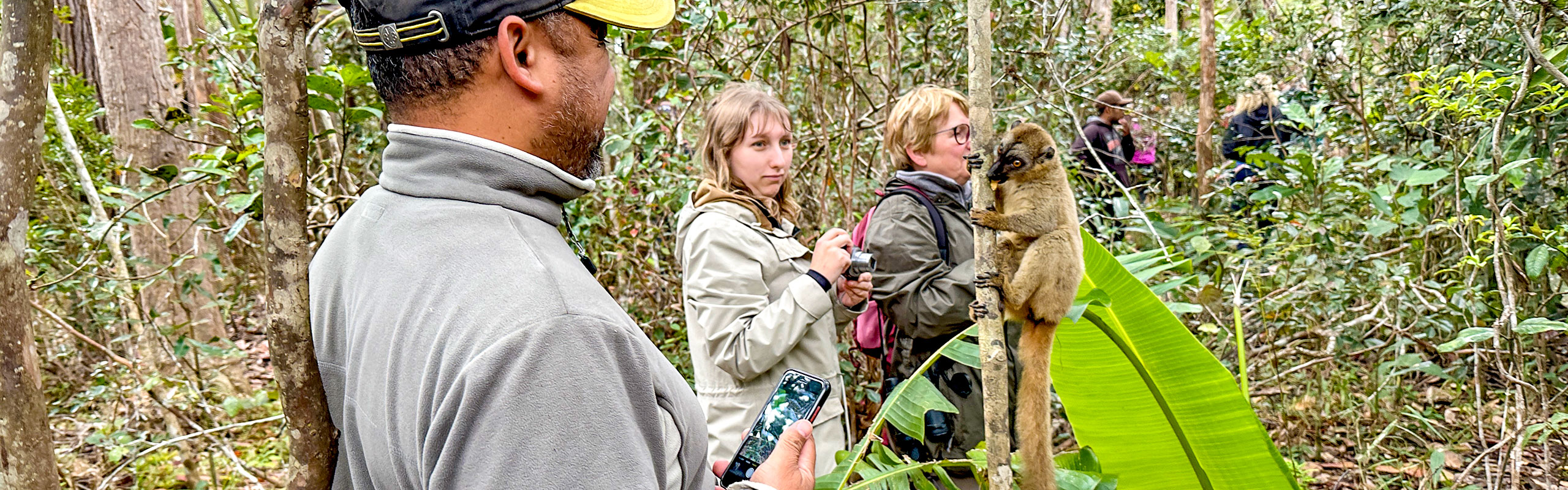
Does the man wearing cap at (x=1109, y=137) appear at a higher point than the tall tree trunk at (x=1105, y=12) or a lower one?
lower

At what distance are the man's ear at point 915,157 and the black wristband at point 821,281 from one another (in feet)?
1.97

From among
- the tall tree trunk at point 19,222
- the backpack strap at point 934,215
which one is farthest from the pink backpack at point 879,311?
the tall tree trunk at point 19,222

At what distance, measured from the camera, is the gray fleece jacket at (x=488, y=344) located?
35.9 inches

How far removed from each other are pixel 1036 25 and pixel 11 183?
4.77 meters

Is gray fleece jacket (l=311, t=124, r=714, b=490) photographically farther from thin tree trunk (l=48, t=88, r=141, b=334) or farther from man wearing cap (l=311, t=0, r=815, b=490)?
thin tree trunk (l=48, t=88, r=141, b=334)

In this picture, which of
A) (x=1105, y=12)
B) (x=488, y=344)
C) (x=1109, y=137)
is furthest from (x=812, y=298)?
(x=1105, y=12)

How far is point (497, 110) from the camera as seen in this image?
111 cm

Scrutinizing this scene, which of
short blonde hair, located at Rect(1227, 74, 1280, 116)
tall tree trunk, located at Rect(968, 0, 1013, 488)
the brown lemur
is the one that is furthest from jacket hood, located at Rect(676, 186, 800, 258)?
short blonde hair, located at Rect(1227, 74, 1280, 116)

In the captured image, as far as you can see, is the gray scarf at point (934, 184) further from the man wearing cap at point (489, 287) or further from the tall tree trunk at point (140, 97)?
the tall tree trunk at point (140, 97)

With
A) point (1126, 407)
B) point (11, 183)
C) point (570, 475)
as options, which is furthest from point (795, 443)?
point (11, 183)

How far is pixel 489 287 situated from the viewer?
0.96 meters

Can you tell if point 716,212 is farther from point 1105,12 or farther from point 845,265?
point 1105,12

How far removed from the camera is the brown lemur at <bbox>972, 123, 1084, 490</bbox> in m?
2.14

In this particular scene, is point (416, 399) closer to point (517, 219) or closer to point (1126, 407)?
point (517, 219)
